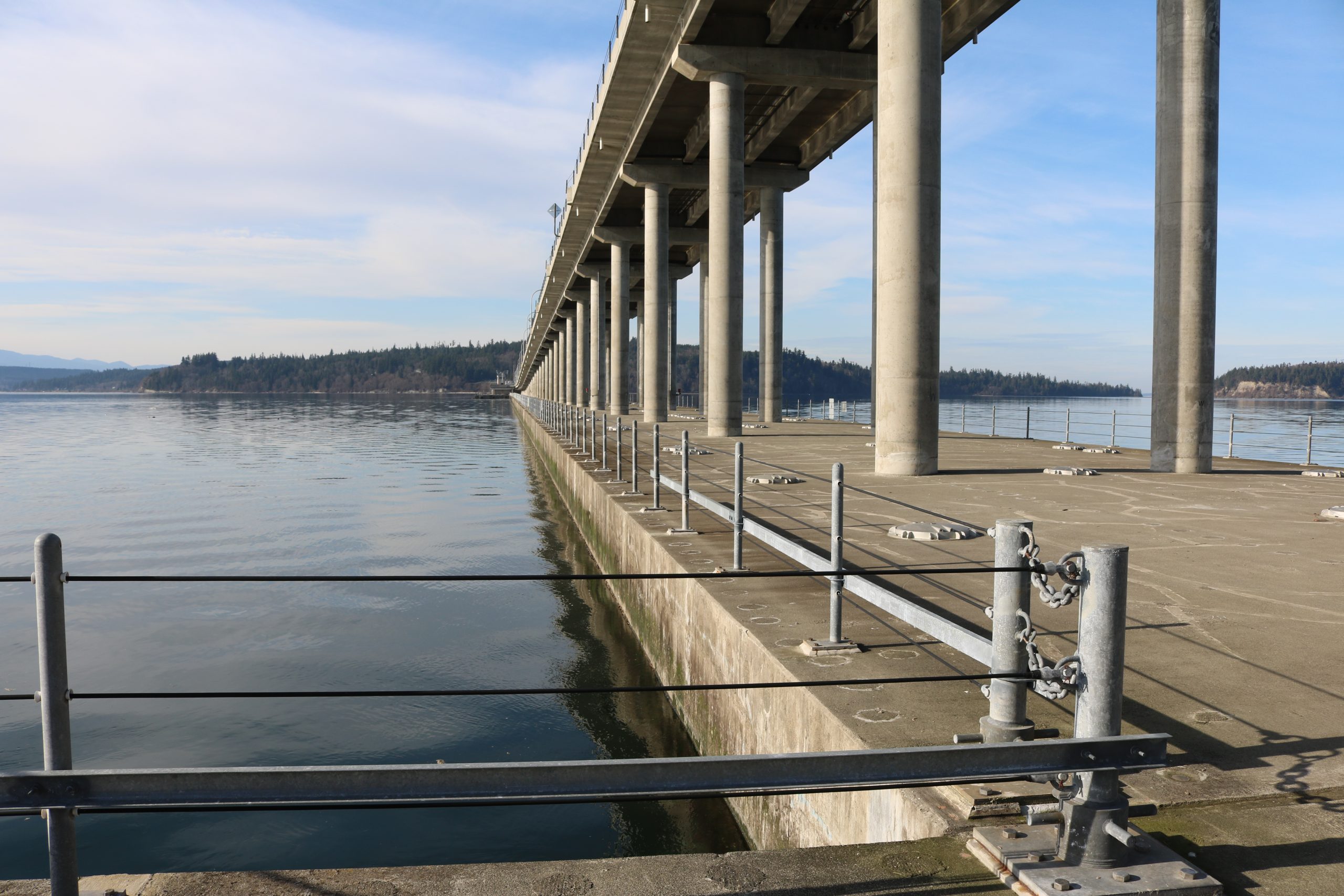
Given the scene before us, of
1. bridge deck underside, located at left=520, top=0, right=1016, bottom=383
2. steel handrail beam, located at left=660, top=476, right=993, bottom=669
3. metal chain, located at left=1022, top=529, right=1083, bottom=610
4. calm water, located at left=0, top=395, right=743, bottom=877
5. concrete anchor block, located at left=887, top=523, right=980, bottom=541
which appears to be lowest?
calm water, located at left=0, top=395, right=743, bottom=877

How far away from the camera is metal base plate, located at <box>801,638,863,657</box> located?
5.35 meters

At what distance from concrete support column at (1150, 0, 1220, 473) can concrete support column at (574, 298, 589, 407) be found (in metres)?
53.7

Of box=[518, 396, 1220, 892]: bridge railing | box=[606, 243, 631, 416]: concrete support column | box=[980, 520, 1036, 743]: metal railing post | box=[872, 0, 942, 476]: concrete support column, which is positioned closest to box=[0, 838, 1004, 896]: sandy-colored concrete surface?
box=[518, 396, 1220, 892]: bridge railing

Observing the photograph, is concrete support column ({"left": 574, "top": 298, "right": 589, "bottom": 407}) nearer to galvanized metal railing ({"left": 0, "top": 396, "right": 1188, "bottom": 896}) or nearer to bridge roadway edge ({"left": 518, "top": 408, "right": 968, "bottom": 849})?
bridge roadway edge ({"left": 518, "top": 408, "right": 968, "bottom": 849})

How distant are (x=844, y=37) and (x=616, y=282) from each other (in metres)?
24.3

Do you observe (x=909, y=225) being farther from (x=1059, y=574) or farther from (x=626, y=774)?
(x=626, y=774)

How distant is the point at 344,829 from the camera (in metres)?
6.71

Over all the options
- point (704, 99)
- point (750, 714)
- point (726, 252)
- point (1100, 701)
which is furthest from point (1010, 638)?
point (704, 99)

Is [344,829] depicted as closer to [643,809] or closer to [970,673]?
[643,809]

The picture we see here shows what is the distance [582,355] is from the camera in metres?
73.0

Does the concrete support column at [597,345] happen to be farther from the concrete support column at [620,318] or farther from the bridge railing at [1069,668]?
the bridge railing at [1069,668]

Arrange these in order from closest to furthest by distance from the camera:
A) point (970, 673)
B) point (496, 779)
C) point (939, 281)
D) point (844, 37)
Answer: point (496, 779) < point (970, 673) < point (939, 281) < point (844, 37)

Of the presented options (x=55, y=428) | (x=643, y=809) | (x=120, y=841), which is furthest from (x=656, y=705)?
(x=55, y=428)

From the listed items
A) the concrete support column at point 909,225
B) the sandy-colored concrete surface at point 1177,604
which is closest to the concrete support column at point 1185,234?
the sandy-colored concrete surface at point 1177,604
